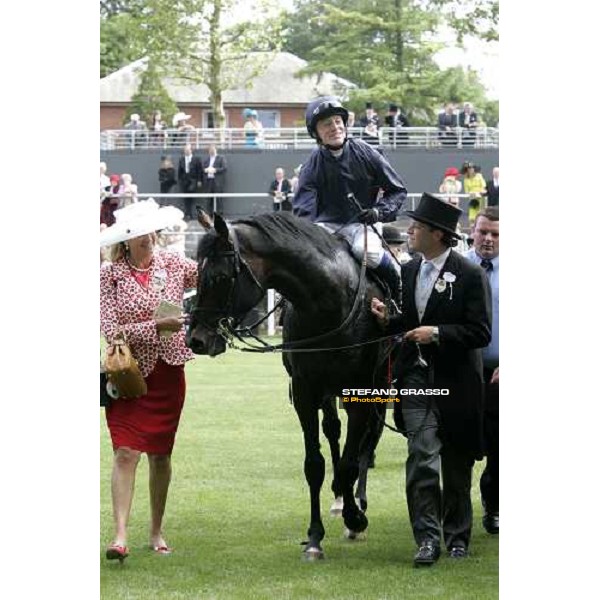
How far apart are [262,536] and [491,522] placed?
1.49 meters

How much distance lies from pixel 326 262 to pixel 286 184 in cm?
1725

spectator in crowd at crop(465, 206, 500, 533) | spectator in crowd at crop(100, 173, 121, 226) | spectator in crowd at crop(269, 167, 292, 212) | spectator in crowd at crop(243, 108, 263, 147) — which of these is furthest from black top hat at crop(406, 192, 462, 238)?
spectator in crowd at crop(243, 108, 263, 147)

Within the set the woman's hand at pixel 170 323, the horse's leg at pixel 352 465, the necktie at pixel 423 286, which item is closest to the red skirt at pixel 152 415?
the woman's hand at pixel 170 323

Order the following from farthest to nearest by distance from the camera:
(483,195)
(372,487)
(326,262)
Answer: (483,195), (372,487), (326,262)

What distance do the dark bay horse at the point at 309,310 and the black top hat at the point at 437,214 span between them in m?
0.61

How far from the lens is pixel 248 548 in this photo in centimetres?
852

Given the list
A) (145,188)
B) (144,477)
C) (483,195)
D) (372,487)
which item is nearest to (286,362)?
(372,487)

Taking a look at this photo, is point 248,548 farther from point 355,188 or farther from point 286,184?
point 286,184

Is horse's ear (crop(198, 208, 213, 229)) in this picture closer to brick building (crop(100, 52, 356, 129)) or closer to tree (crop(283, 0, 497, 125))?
tree (crop(283, 0, 497, 125))

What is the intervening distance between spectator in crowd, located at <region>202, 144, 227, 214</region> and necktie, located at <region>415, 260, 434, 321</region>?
1876 centimetres

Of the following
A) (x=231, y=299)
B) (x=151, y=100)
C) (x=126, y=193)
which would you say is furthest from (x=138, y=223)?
(x=151, y=100)

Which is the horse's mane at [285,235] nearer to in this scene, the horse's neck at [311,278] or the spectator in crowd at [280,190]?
the horse's neck at [311,278]

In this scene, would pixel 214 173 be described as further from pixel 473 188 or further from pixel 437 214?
pixel 437 214

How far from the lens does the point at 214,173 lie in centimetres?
2698
